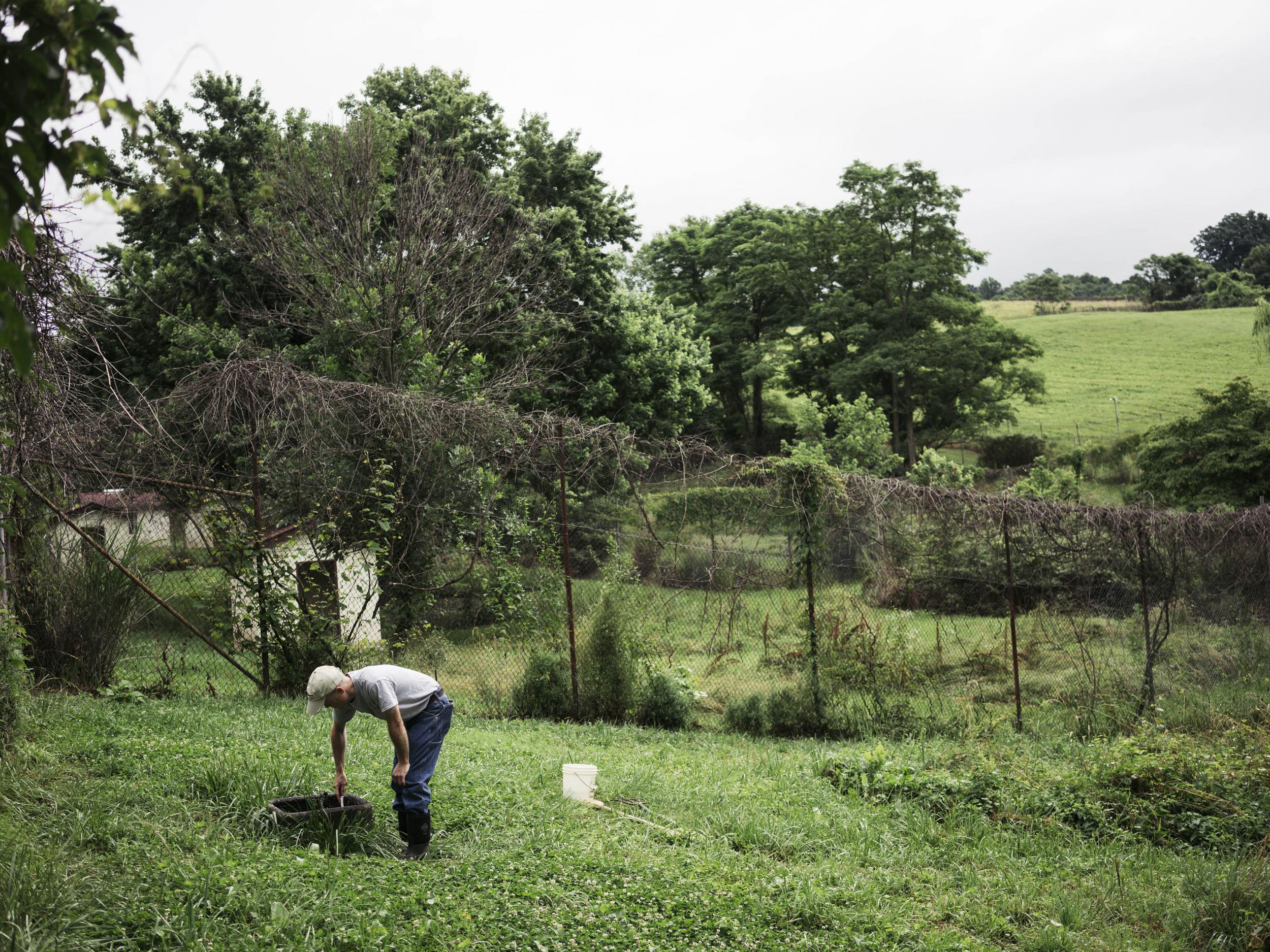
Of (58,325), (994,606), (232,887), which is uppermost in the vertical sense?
(58,325)

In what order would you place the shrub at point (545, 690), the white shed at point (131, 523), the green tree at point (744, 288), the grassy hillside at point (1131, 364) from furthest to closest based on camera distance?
the grassy hillside at point (1131, 364) < the green tree at point (744, 288) < the shrub at point (545, 690) < the white shed at point (131, 523)

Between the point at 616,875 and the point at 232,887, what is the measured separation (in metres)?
1.93

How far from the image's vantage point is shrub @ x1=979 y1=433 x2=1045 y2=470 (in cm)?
3488

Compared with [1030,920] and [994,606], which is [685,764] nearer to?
[1030,920]

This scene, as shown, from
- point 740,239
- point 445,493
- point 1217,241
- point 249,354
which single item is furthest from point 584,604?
point 1217,241

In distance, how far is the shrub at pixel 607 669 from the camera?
390 inches

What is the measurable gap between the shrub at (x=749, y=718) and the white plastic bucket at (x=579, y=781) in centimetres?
375

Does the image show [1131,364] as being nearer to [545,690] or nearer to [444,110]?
[444,110]

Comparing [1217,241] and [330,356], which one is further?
[1217,241]

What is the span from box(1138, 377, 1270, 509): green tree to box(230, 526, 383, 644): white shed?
18.0m

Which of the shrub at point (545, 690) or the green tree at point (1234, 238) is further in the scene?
the green tree at point (1234, 238)

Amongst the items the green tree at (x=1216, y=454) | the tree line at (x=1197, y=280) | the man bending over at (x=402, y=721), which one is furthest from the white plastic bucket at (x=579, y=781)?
the tree line at (x=1197, y=280)

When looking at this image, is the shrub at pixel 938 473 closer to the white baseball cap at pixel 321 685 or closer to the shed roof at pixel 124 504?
the shed roof at pixel 124 504

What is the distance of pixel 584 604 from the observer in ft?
34.3
